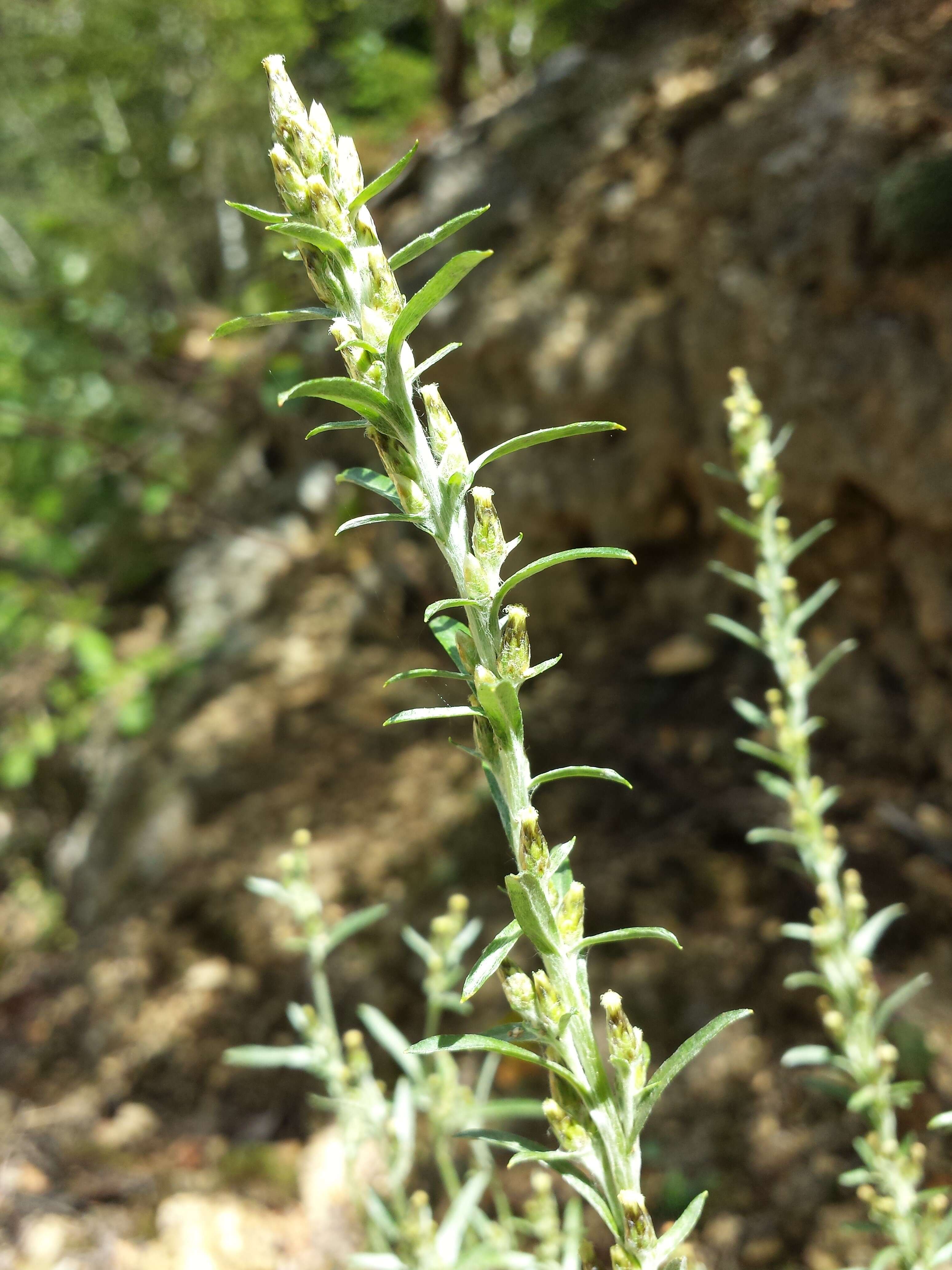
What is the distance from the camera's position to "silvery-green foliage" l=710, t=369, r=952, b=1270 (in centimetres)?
141

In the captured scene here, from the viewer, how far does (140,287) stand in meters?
9.16

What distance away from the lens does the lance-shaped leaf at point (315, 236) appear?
2.27 feet

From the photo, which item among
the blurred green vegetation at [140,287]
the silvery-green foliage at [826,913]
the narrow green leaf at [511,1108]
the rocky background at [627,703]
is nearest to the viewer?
the silvery-green foliage at [826,913]

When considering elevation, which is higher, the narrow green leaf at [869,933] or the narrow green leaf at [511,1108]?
the narrow green leaf at [869,933]

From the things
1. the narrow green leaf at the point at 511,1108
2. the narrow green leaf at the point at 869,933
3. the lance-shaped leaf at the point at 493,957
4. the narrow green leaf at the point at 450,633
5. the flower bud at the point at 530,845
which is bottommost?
the narrow green leaf at the point at 511,1108

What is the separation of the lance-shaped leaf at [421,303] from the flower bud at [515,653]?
0.26 m

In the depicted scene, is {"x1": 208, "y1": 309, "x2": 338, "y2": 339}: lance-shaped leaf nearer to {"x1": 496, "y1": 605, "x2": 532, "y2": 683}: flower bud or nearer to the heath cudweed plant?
the heath cudweed plant

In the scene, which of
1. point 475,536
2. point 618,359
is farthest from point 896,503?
point 475,536

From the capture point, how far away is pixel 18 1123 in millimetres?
3857

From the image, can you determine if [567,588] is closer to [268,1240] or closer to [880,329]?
[880,329]

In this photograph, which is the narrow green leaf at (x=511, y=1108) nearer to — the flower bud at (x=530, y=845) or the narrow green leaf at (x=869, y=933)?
→ the narrow green leaf at (x=869, y=933)

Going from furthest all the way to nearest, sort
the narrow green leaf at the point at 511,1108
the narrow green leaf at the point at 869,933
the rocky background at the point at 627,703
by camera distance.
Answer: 1. the rocky background at the point at 627,703
2. the narrow green leaf at the point at 511,1108
3. the narrow green leaf at the point at 869,933

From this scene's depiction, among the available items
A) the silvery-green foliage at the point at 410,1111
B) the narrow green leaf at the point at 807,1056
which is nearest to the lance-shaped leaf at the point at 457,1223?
the silvery-green foliage at the point at 410,1111

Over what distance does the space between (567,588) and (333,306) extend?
12.7 feet
